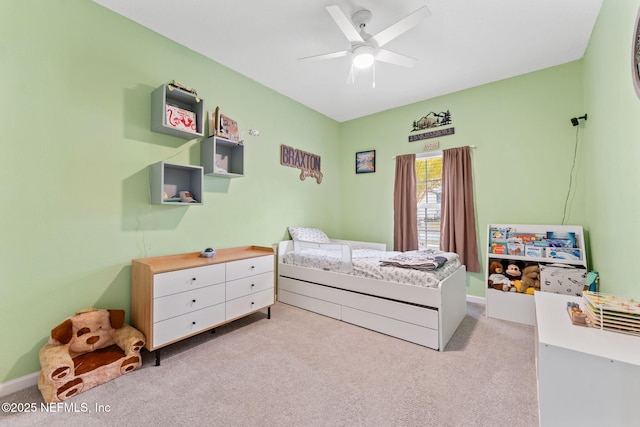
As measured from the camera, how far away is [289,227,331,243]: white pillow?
11.7ft

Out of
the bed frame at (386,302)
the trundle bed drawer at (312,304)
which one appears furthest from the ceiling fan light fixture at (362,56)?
the trundle bed drawer at (312,304)

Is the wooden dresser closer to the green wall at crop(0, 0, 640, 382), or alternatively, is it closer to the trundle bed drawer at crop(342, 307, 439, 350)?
the green wall at crop(0, 0, 640, 382)

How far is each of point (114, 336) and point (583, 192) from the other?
176 inches

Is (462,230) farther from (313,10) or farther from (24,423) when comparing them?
(24,423)

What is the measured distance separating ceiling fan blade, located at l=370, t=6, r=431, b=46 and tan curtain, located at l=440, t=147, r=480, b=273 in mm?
1932

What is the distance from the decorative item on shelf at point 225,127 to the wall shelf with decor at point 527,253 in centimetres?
305

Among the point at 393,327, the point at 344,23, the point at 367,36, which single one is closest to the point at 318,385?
the point at 393,327

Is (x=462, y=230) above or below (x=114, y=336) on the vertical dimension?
above

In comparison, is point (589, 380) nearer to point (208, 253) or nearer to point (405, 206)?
point (208, 253)

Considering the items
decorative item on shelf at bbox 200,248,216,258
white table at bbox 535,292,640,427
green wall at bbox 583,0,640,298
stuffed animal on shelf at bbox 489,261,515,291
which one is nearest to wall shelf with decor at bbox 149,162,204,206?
decorative item on shelf at bbox 200,248,216,258

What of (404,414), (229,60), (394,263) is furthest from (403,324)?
(229,60)

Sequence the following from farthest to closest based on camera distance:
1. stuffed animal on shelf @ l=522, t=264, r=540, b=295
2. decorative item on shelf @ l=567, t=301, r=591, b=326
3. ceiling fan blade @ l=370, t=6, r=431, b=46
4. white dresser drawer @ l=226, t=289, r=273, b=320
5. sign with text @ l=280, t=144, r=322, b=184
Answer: sign with text @ l=280, t=144, r=322, b=184 < stuffed animal on shelf @ l=522, t=264, r=540, b=295 < white dresser drawer @ l=226, t=289, r=273, b=320 < ceiling fan blade @ l=370, t=6, r=431, b=46 < decorative item on shelf @ l=567, t=301, r=591, b=326

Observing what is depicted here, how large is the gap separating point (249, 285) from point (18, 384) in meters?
1.57

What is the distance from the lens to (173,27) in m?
2.26
